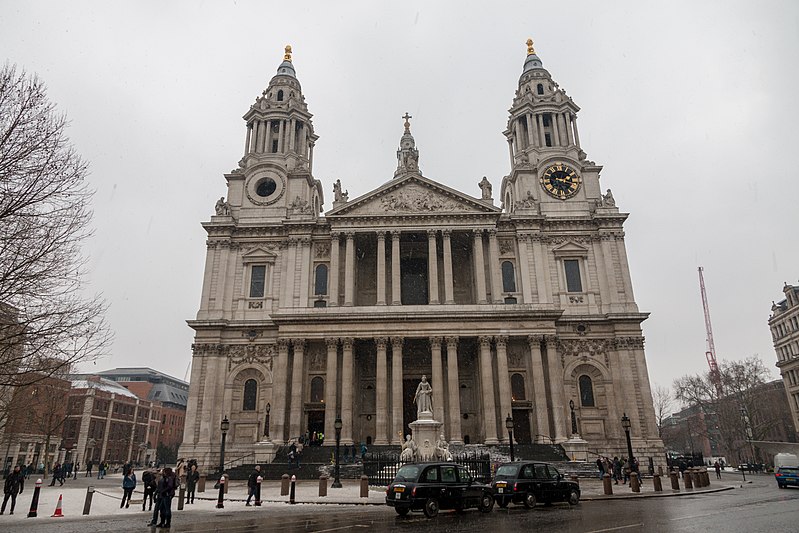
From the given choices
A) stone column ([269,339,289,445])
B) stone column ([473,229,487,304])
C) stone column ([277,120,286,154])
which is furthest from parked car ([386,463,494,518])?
stone column ([277,120,286,154])

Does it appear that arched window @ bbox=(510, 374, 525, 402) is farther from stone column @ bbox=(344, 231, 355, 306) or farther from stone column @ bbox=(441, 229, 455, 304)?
stone column @ bbox=(344, 231, 355, 306)

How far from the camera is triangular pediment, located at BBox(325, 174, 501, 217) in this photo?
44.6 meters

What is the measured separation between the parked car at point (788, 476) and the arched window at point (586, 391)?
14.8m

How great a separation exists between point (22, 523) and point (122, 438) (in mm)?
73956

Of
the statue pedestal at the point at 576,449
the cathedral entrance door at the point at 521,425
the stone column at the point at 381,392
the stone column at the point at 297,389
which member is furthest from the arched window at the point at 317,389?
the statue pedestal at the point at 576,449

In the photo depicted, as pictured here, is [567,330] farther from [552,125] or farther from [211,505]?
[211,505]

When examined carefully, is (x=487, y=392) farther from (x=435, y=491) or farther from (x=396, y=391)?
(x=435, y=491)

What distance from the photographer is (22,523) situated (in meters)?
15.3

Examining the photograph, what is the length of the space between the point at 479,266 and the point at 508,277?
397 cm

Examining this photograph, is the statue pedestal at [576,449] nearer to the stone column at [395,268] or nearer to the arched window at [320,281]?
the stone column at [395,268]

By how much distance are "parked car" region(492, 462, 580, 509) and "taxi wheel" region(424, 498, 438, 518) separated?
3.06 meters

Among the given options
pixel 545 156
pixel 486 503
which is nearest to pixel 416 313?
pixel 545 156

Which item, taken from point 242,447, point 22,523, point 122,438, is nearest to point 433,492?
point 22,523

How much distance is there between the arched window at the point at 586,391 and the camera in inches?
1656
